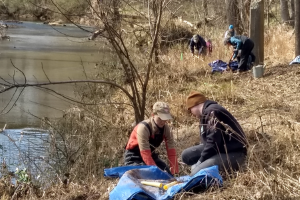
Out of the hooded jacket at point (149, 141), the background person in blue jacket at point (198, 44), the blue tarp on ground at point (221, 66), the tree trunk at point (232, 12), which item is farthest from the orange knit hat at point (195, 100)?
the tree trunk at point (232, 12)

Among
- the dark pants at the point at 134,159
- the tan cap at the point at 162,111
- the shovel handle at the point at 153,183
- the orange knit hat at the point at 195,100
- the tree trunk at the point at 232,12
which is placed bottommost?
the shovel handle at the point at 153,183

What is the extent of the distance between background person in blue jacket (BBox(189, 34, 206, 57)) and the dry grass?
1.20 feet

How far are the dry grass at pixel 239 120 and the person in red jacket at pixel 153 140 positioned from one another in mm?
381

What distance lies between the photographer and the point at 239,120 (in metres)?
7.88

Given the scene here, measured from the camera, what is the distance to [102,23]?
719 centimetres

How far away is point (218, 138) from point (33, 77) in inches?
424

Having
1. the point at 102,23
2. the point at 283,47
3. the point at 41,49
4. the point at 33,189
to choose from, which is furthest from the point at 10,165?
the point at 41,49

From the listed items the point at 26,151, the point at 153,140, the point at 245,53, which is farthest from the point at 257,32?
the point at 153,140

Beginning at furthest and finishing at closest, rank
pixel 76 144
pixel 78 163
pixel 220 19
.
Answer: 1. pixel 220 19
2. pixel 76 144
3. pixel 78 163

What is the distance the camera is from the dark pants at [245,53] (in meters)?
11.1

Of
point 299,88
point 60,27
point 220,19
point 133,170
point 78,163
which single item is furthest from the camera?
point 60,27

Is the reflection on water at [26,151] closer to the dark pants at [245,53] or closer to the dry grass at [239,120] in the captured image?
the dry grass at [239,120]

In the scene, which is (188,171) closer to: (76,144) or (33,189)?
(33,189)

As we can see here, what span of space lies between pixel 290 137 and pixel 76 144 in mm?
3381
